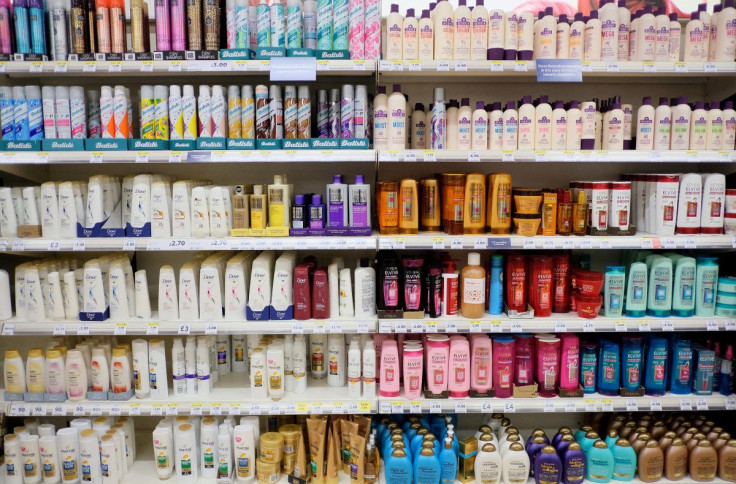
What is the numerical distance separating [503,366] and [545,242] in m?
0.72

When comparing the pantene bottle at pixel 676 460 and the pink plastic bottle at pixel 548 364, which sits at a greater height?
the pink plastic bottle at pixel 548 364

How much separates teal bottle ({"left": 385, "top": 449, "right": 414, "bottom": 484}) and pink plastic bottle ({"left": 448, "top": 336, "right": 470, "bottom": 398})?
46 cm

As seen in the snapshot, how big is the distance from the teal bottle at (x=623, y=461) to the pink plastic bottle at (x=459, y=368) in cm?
→ 83

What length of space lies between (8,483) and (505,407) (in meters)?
2.68

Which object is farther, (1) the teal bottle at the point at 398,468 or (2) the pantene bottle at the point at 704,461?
(2) the pantene bottle at the point at 704,461

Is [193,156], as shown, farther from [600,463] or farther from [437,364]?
[600,463]

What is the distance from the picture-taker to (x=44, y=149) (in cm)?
296


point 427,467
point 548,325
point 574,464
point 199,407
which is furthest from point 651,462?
point 199,407

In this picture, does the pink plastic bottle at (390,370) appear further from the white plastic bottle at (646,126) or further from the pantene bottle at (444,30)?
the white plastic bottle at (646,126)

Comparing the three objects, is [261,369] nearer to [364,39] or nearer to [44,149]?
[44,149]

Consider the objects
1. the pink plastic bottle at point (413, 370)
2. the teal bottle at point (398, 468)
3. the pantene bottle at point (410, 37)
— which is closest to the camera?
the teal bottle at point (398, 468)

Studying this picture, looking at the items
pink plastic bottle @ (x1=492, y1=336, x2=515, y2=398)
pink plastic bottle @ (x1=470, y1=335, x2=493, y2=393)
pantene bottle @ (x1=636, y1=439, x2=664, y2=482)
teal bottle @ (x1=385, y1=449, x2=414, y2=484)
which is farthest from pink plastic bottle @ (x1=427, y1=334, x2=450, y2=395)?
pantene bottle @ (x1=636, y1=439, x2=664, y2=482)

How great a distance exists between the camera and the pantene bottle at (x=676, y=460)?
2943 millimetres

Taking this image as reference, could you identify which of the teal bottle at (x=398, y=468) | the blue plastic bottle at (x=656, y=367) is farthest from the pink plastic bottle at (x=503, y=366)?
the blue plastic bottle at (x=656, y=367)
